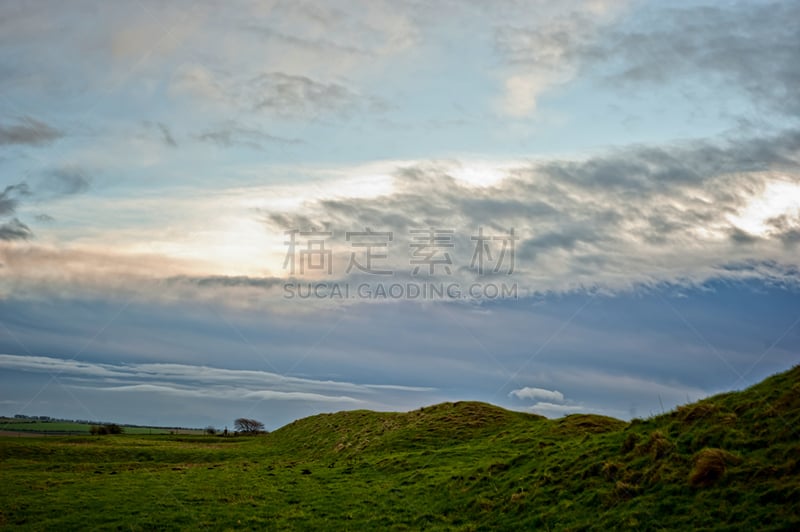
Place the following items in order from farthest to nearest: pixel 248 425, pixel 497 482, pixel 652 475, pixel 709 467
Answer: pixel 248 425 → pixel 497 482 → pixel 652 475 → pixel 709 467

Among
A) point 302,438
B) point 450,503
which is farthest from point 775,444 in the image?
point 302,438

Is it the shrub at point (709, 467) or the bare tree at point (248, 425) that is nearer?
the shrub at point (709, 467)

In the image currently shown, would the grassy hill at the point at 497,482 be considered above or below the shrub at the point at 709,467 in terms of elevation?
below

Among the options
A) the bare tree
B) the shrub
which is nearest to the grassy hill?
the shrub

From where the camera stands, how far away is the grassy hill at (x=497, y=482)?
18.5 meters

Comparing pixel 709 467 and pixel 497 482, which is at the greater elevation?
pixel 709 467

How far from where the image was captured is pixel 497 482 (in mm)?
29438

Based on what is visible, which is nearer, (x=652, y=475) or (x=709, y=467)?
(x=709, y=467)

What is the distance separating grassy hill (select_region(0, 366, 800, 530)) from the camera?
18.5 m

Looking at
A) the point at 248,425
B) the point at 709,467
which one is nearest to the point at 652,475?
the point at 709,467

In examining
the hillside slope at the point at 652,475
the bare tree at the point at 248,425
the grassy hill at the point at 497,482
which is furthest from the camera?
the bare tree at the point at 248,425

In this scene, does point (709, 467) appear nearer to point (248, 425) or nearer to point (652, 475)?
point (652, 475)

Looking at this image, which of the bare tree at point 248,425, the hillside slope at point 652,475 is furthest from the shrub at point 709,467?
the bare tree at point 248,425

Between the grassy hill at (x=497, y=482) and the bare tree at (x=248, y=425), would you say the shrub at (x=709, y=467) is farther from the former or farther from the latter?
the bare tree at (x=248, y=425)
